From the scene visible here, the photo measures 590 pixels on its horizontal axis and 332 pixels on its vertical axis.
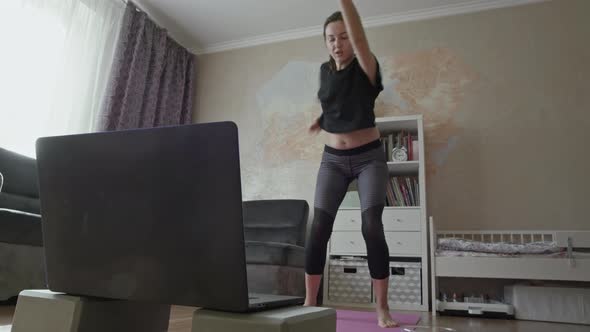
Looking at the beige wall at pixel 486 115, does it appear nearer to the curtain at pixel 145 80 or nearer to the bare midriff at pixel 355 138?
the curtain at pixel 145 80

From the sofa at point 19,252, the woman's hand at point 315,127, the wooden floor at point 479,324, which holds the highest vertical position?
the woman's hand at point 315,127

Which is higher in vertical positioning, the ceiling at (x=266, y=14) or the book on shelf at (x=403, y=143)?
the ceiling at (x=266, y=14)

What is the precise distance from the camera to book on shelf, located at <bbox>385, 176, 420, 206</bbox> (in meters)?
2.62

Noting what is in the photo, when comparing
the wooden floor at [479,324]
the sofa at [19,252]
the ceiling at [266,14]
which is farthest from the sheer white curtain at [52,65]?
the wooden floor at [479,324]

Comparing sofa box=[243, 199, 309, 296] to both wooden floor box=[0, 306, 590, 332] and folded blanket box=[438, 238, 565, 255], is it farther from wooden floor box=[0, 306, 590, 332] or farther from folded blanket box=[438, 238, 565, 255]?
folded blanket box=[438, 238, 565, 255]

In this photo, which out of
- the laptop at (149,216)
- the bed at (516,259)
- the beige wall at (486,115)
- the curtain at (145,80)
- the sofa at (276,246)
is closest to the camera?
the laptop at (149,216)

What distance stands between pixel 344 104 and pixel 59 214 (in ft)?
3.60

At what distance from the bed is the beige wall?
0.43 m

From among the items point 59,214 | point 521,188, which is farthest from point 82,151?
point 521,188

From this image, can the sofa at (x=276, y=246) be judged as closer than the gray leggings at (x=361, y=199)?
No

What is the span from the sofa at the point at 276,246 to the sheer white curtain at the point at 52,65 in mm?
1372

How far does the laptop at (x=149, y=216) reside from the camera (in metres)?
0.54

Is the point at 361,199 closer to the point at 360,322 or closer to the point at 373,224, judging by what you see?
the point at 373,224

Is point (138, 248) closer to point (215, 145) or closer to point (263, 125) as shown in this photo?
point (215, 145)
